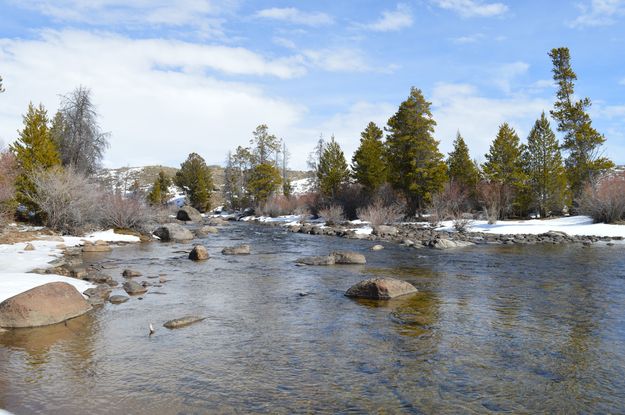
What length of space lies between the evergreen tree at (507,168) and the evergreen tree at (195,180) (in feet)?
140

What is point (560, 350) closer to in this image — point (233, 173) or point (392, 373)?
point (392, 373)

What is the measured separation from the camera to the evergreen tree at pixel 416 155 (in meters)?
38.6

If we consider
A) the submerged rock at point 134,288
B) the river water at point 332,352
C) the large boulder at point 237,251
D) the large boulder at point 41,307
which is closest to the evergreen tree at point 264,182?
the large boulder at point 237,251

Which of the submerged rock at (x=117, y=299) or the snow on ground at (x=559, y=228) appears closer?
the submerged rock at (x=117, y=299)

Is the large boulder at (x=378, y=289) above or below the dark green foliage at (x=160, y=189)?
below

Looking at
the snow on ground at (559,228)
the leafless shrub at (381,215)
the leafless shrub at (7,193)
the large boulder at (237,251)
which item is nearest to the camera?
the large boulder at (237,251)

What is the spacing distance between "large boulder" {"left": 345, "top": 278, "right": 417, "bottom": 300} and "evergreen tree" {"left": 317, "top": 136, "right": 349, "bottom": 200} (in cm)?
3692

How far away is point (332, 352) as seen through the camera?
23.8 feet

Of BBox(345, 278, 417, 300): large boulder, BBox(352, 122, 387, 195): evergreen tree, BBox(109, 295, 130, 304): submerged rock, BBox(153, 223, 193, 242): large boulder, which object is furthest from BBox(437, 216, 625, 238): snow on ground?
BBox(109, 295, 130, 304): submerged rock

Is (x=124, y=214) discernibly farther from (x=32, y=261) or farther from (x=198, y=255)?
(x=32, y=261)

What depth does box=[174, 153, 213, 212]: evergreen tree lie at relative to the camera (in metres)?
67.8

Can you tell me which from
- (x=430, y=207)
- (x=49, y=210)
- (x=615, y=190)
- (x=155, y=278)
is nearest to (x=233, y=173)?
(x=430, y=207)

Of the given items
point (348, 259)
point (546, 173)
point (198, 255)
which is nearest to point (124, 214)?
point (198, 255)

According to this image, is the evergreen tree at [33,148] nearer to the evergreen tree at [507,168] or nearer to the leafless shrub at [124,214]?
the leafless shrub at [124,214]
